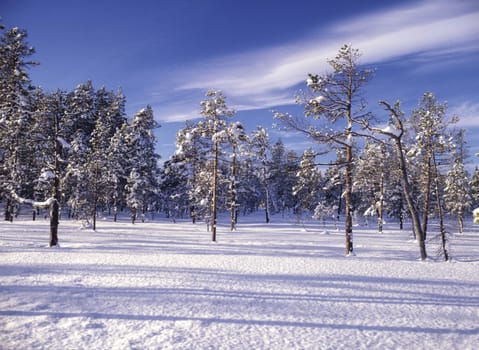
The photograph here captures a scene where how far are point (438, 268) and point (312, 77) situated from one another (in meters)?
10.5

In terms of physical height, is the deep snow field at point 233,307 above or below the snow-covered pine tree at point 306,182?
below

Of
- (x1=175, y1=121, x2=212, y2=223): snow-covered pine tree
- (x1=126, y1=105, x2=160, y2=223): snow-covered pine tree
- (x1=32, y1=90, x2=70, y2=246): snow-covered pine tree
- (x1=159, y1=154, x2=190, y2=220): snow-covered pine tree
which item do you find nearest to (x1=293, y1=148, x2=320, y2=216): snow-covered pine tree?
(x1=175, y1=121, x2=212, y2=223): snow-covered pine tree

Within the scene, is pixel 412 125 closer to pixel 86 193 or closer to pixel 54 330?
pixel 54 330

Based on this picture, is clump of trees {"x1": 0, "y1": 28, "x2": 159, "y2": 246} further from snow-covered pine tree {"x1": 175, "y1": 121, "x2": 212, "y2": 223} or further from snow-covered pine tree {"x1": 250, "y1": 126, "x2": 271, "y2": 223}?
snow-covered pine tree {"x1": 250, "y1": 126, "x2": 271, "y2": 223}

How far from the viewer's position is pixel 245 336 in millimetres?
5254

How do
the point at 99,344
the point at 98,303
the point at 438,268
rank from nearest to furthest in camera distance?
1. the point at 99,344
2. the point at 98,303
3. the point at 438,268

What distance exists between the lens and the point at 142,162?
38.8 metres

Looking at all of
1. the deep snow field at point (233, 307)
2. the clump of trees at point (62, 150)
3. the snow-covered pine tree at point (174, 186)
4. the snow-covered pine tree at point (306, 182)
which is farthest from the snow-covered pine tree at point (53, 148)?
the snow-covered pine tree at point (174, 186)

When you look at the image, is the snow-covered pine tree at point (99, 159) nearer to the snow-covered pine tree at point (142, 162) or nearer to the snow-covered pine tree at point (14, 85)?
the snow-covered pine tree at point (142, 162)

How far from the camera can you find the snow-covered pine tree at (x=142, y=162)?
122 ft

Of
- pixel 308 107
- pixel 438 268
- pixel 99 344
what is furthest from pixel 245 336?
pixel 308 107

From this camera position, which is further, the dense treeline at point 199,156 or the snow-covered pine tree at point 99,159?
the snow-covered pine tree at point 99,159

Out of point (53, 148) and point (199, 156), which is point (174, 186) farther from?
point (53, 148)

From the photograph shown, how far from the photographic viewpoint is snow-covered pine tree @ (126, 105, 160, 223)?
3719 cm
